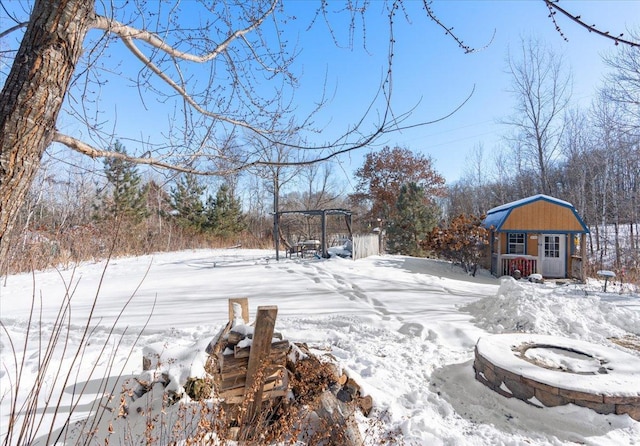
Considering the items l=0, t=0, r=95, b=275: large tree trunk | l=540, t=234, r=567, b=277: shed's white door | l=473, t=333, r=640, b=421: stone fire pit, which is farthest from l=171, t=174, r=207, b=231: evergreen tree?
l=0, t=0, r=95, b=275: large tree trunk

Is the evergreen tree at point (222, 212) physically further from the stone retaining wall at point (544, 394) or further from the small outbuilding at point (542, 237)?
the stone retaining wall at point (544, 394)

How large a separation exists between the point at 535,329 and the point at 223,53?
5.18 meters

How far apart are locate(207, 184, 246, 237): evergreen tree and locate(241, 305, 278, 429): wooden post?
17062 mm

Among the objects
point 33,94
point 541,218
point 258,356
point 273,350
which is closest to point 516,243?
point 541,218

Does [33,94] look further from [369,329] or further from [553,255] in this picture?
[553,255]

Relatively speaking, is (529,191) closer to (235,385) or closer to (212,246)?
(212,246)

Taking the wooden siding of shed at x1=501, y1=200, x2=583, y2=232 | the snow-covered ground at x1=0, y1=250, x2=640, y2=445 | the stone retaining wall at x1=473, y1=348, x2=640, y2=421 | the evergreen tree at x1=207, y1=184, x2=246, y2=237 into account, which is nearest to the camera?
the snow-covered ground at x1=0, y1=250, x2=640, y2=445

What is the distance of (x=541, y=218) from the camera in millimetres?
10734

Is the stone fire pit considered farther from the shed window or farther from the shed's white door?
the shed's white door

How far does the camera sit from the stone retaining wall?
257 cm

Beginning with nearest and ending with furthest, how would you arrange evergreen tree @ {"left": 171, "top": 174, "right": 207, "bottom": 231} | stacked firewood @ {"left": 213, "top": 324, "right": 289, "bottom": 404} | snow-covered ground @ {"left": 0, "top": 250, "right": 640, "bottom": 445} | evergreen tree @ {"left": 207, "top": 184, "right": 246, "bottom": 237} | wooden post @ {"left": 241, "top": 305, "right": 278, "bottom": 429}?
wooden post @ {"left": 241, "top": 305, "right": 278, "bottom": 429} < stacked firewood @ {"left": 213, "top": 324, "right": 289, "bottom": 404} < snow-covered ground @ {"left": 0, "top": 250, "right": 640, "bottom": 445} < evergreen tree @ {"left": 171, "top": 174, "right": 207, "bottom": 231} < evergreen tree @ {"left": 207, "top": 184, "right": 246, "bottom": 237}

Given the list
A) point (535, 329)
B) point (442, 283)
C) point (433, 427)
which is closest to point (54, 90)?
point (433, 427)

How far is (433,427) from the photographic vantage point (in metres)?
2.33

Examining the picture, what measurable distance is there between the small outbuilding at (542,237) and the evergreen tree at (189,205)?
14.7m
